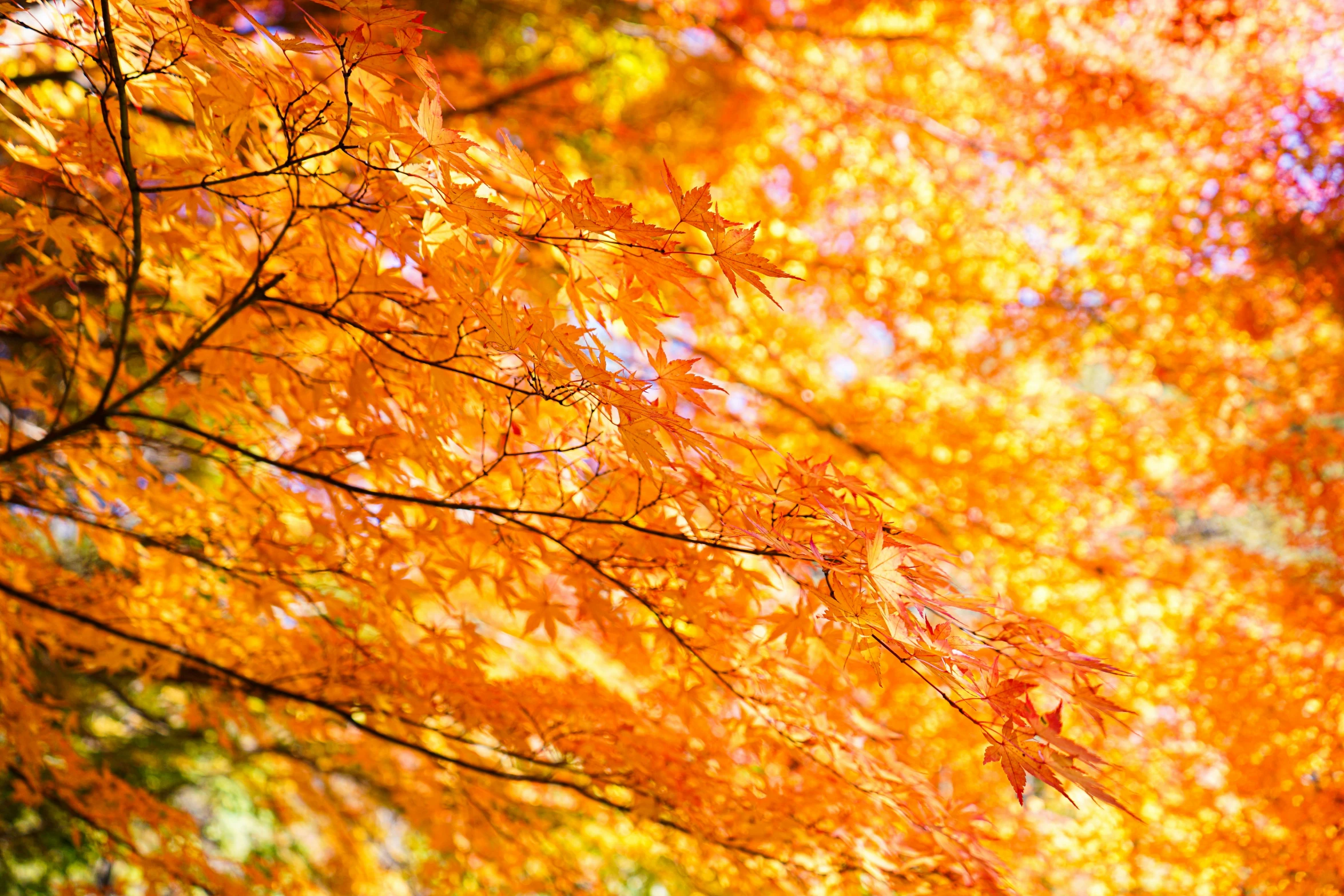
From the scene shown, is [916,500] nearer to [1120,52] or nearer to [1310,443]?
[1310,443]

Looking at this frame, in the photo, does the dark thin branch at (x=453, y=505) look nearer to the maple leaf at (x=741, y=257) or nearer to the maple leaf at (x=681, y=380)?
the maple leaf at (x=681, y=380)

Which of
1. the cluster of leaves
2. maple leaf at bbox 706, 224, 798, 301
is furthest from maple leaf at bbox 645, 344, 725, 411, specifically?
maple leaf at bbox 706, 224, 798, 301

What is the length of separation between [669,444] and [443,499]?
1.74ft

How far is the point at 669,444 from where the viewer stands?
1184mm

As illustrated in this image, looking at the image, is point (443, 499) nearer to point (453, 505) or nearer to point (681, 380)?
point (453, 505)

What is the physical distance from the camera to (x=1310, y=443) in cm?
451

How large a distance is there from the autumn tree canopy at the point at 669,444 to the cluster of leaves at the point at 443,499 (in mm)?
14

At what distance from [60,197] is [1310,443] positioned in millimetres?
5890

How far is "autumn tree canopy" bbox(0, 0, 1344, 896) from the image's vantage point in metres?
1.14

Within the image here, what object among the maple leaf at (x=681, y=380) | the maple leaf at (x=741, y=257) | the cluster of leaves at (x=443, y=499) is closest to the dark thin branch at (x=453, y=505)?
the cluster of leaves at (x=443, y=499)

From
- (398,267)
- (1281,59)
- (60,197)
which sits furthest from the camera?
(1281,59)

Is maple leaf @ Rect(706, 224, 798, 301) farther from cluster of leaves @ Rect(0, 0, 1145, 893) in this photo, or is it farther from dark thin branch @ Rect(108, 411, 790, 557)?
dark thin branch @ Rect(108, 411, 790, 557)

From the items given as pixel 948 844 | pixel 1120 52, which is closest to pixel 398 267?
pixel 948 844

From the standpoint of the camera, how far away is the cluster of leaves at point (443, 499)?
1.02 metres
